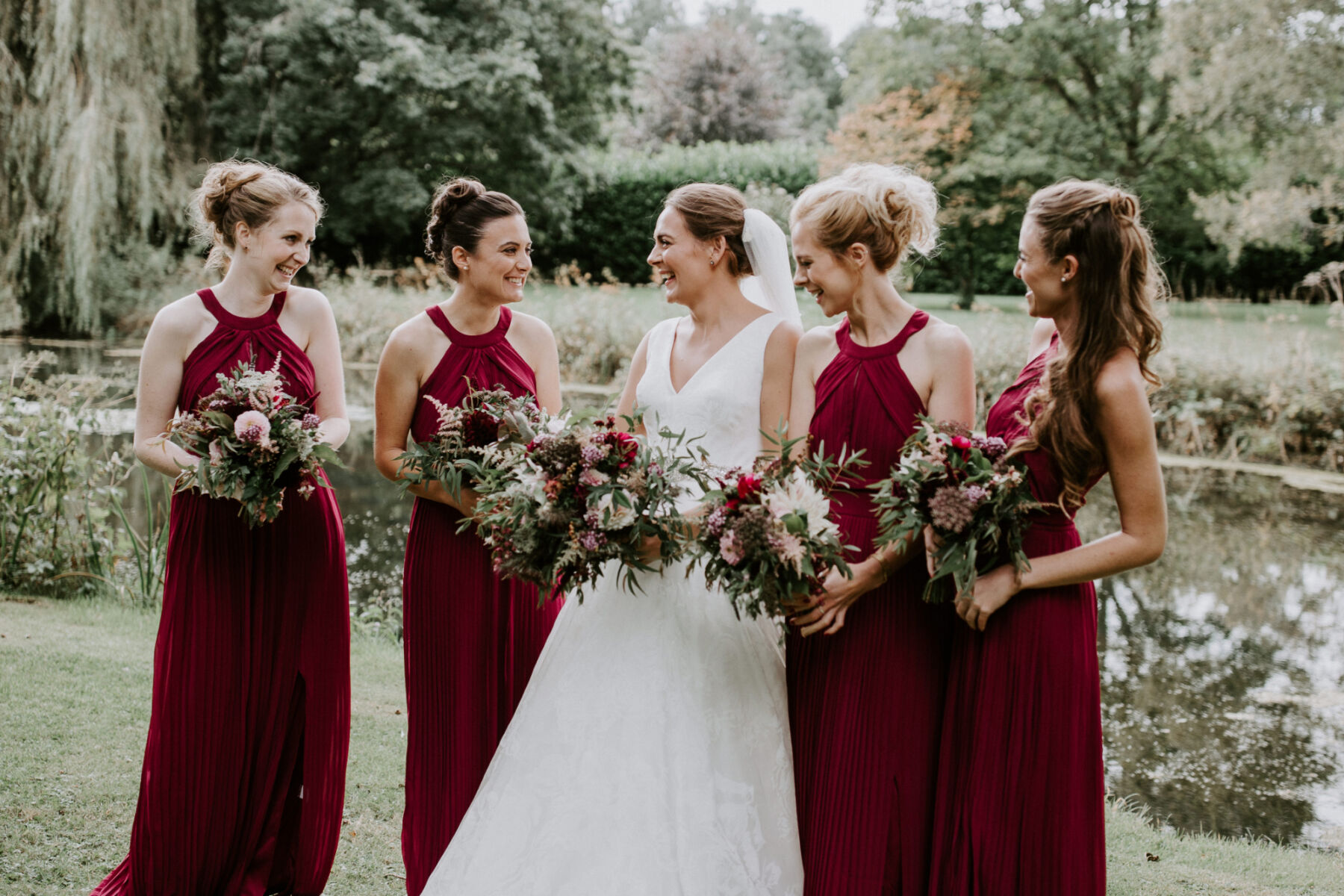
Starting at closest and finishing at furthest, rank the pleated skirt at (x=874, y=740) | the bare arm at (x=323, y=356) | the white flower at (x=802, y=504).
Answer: the white flower at (x=802, y=504) < the pleated skirt at (x=874, y=740) < the bare arm at (x=323, y=356)

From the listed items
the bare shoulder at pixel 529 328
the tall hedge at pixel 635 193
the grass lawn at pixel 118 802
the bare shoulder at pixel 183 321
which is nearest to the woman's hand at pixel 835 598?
the bare shoulder at pixel 529 328

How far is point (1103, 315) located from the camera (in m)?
2.64

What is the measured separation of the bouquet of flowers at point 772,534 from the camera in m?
2.67

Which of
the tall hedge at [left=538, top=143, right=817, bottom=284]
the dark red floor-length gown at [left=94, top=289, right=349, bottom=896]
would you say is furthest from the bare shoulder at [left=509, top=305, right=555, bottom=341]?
the tall hedge at [left=538, top=143, right=817, bottom=284]

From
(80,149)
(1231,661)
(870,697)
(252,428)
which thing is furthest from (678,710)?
(80,149)

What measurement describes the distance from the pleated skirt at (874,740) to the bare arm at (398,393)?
1.35 meters

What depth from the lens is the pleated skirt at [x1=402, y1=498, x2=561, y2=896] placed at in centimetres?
349

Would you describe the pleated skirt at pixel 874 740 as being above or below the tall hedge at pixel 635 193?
below

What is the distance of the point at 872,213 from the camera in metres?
3.04

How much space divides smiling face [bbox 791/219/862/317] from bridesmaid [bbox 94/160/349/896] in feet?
5.17

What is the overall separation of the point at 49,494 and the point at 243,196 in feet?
16.0

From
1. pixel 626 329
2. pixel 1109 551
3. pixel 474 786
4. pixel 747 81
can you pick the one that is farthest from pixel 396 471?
pixel 747 81

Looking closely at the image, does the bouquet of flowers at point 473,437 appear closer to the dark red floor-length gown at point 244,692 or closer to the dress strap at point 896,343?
the dark red floor-length gown at point 244,692

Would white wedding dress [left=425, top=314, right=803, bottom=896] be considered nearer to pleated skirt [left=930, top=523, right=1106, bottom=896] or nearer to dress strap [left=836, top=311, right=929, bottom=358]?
dress strap [left=836, top=311, right=929, bottom=358]
